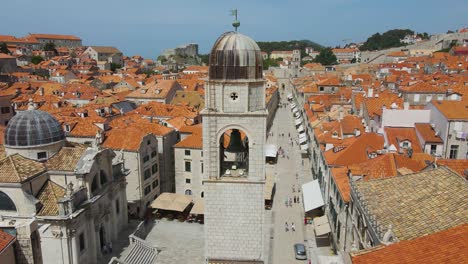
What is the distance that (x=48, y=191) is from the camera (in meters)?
28.8

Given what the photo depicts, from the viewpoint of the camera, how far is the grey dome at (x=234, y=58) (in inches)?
658

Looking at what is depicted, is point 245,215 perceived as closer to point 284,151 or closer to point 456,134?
point 456,134

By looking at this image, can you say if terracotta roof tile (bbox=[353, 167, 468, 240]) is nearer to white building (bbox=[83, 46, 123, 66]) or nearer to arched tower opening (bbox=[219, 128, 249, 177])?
arched tower opening (bbox=[219, 128, 249, 177])

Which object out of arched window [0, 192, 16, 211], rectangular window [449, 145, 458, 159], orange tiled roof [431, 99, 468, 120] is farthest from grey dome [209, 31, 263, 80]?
rectangular window [449, 145, 458, 159]

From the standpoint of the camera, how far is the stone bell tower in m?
16.8

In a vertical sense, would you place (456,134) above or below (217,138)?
below

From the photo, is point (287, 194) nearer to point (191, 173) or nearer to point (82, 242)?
point (191, 173)

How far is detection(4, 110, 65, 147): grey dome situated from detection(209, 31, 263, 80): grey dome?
1977 cm

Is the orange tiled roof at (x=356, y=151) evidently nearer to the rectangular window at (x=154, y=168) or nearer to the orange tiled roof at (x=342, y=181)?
the orange tiled roof at (x=342, y=181)

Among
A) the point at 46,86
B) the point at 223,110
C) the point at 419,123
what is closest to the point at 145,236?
the point at 223,110

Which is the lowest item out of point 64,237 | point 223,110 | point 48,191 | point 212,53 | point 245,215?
point 64,237

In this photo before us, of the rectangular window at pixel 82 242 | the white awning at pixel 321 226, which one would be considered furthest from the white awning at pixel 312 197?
the rectangular window at pixel 82 242

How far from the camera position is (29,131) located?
3030 centimetres

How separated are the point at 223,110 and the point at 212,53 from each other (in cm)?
254
